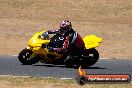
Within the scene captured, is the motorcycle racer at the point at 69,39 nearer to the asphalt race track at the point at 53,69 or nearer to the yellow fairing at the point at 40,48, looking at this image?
the yellow fairing at the point at 40,48

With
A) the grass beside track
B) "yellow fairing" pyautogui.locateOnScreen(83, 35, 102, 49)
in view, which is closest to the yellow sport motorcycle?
"yellow fairing" pyautogui.locateOnScreen(83, 35, 102, 49)

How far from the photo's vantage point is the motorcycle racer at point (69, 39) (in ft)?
51.9

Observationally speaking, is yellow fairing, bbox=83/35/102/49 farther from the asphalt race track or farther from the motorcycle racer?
the asphalt race track

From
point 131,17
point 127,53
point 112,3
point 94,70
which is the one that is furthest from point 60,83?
point 112,3

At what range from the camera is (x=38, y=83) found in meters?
12.3

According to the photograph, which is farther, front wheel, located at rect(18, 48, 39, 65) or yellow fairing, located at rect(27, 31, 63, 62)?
front wheel, located at rect(18, 48, 39, 65)

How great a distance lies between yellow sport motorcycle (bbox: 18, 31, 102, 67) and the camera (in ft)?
52.7

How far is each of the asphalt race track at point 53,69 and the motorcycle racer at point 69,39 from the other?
0.62 meters

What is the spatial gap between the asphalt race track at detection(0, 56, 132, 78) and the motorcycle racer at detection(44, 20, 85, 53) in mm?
619

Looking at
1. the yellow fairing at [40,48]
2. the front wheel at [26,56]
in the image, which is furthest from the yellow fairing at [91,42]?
the front wheel at [26,56]

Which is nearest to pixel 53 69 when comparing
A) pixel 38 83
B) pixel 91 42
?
pixel 91 42

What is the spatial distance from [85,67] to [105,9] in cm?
1640

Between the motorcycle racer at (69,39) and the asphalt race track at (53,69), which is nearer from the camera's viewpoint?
the asphalt race track at (53,69)

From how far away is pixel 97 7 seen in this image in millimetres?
32562
